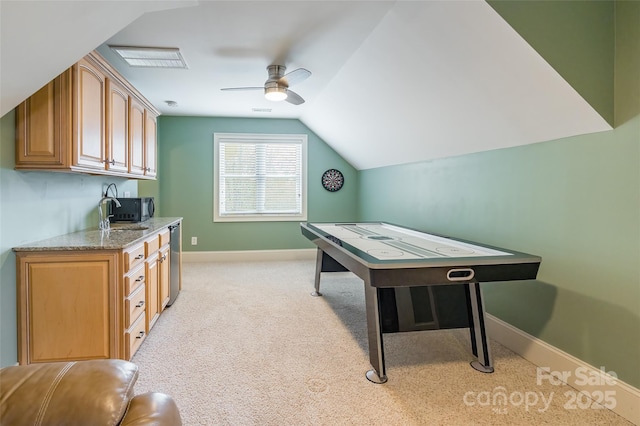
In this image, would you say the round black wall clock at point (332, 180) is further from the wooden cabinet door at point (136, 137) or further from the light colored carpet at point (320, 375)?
the wooden cabinet door at point (136, 137)

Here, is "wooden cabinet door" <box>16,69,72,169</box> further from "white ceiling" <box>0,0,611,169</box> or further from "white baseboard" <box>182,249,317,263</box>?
"white baseboard" <box>182,249,317,263</box>

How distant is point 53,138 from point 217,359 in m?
1.76

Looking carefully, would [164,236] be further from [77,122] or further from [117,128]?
[77,122]

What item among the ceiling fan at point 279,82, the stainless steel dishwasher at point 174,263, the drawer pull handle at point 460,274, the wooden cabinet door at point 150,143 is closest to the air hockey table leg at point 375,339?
the drawer pull handle at point 460,274

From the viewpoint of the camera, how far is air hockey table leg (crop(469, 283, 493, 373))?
7.77ft

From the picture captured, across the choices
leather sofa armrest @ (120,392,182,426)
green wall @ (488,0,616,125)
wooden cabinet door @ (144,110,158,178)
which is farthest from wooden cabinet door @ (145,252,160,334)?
green wall @ (488,0,616,125)

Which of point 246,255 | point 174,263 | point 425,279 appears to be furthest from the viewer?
point 246,255

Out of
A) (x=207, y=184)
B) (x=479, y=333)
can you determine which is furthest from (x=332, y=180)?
(x=479, y=333)

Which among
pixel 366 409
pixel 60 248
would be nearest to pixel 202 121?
pixel 60 248

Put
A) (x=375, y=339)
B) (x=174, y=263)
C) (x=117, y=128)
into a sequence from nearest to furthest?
(x=375, y=339), (x=117, y=128), (x=174, y=263)

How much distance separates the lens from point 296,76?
3148 millimetres

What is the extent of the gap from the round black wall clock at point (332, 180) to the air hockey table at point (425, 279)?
3175 millimetres

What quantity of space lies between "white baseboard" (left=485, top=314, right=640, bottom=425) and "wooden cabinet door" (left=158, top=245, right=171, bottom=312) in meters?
2.84

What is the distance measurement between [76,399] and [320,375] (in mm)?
1637
